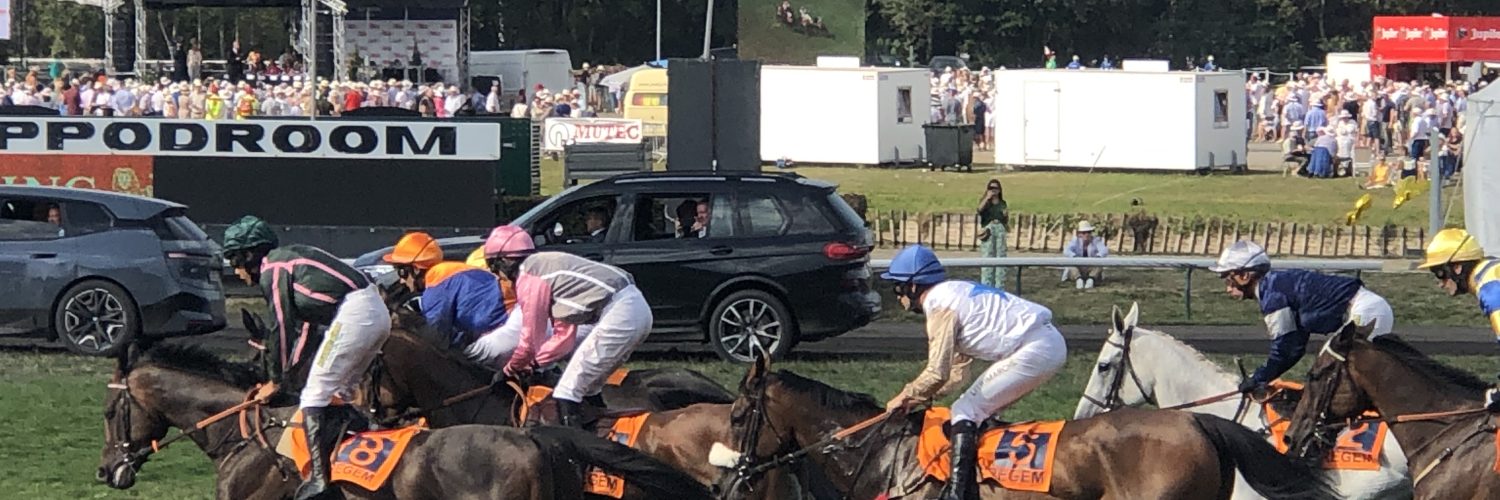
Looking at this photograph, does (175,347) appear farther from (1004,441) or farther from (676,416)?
(1004,441)

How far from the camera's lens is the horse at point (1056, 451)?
9.03 metres

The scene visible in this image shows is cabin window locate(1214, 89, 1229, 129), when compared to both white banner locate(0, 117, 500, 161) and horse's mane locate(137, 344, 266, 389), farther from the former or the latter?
horse's mane locate(137, 344, 266, 389)

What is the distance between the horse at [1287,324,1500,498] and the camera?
9.56 metres

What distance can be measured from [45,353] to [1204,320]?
1063cm

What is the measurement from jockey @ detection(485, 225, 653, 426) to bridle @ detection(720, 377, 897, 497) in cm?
107

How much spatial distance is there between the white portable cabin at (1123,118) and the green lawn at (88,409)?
2221cm

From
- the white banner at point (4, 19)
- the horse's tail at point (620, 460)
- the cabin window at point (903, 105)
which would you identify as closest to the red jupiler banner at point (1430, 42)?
the cabin window at point (903, 105)

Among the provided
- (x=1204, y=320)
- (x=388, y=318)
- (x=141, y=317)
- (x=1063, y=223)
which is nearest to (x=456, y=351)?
(x=388, y=318)

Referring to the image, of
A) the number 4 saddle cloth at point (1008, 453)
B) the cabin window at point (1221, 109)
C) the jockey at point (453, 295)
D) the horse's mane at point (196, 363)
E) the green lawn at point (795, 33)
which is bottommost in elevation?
the number 4 saddle cloth at point (1008, 453)

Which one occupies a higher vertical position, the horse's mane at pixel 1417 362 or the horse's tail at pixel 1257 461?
the horse's mane at pixel 1417 362

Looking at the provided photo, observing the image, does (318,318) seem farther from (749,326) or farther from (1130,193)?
(1130,193)

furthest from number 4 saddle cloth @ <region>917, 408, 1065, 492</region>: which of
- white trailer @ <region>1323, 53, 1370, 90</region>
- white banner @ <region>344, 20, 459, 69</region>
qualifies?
white trailer @ <region>1323, 53, 1370, 90</region>

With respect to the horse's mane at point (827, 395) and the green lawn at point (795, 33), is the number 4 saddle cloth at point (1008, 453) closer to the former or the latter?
the horse's mane at point (827, 395)

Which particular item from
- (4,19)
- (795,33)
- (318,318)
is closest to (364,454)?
(318,318)
